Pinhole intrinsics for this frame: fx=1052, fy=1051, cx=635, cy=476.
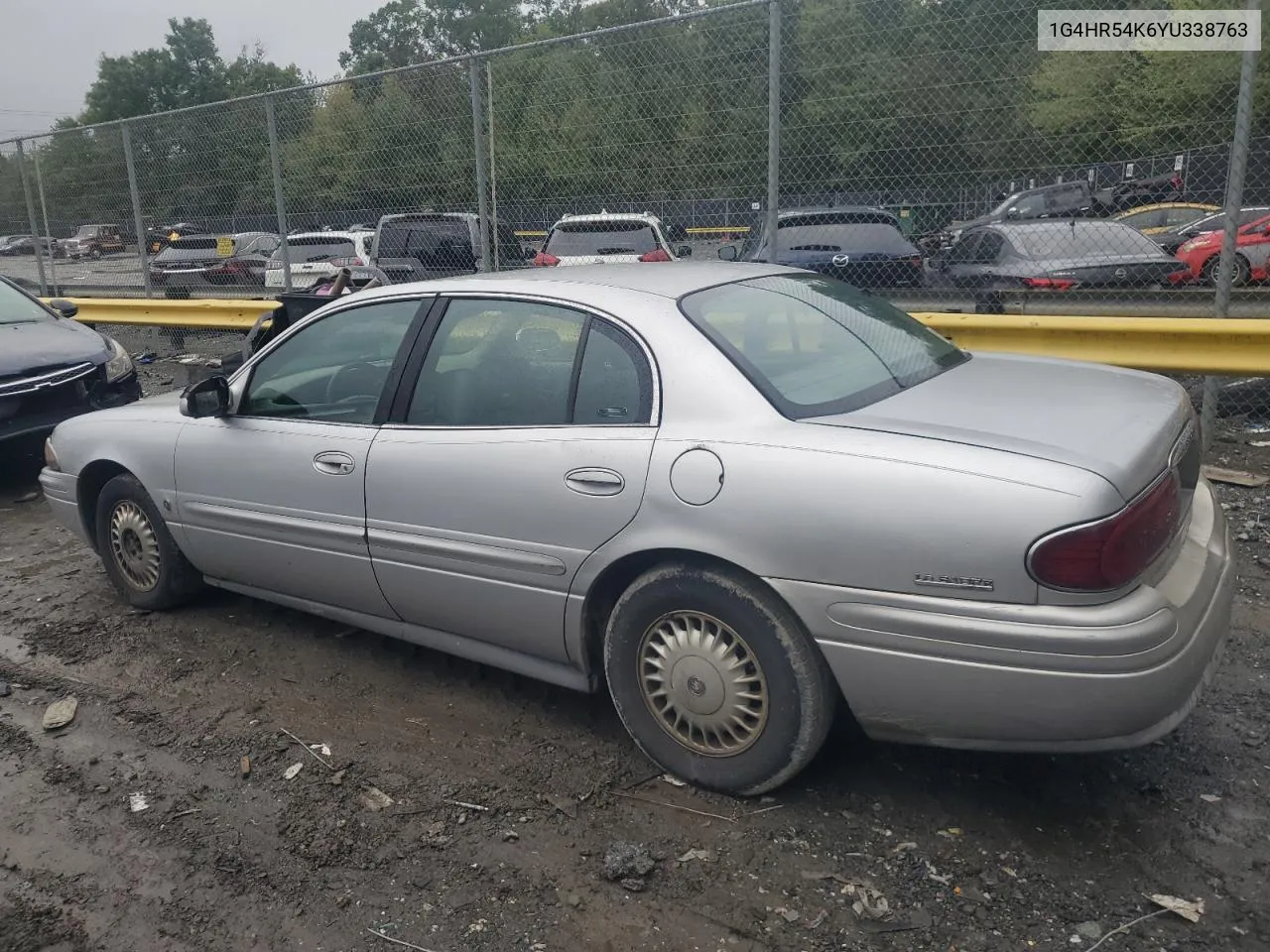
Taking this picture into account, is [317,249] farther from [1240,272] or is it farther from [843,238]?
[1240,272]

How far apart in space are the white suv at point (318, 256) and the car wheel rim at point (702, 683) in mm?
8250

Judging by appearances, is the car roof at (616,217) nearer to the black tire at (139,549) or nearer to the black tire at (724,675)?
the black tire at (139,549)

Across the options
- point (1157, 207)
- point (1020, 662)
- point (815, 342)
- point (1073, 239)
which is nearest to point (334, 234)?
point (1073, 239)

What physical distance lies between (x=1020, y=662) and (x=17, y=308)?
27.1ft

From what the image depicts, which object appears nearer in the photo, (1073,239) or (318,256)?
(1073,239)

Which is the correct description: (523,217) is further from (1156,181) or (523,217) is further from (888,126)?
(1156,181)

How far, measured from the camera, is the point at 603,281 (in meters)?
3.64

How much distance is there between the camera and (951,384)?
3422 millimetres

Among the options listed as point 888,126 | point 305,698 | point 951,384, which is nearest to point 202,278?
point 888,126

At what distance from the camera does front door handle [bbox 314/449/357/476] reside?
3840 millimetres

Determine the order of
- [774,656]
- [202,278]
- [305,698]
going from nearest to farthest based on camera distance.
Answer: [774,656], [305,698], [202,278]

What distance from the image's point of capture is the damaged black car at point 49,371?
7.13 m

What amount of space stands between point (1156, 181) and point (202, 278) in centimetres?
935

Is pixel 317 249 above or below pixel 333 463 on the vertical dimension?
above
